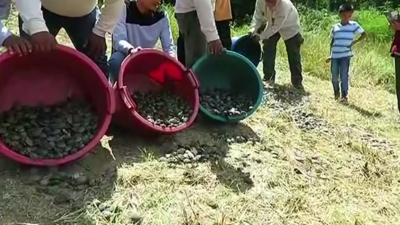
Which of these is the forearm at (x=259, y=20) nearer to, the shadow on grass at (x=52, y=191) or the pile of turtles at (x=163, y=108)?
the pile of turtles at (x=163, y=108)

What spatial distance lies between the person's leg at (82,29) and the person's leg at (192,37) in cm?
81

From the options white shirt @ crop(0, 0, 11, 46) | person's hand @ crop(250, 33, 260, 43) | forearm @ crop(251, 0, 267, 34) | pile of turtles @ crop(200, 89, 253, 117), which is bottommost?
person's hand @ crop(250, 33, 260, 43)

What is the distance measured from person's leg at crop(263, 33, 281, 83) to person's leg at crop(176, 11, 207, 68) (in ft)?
6.29

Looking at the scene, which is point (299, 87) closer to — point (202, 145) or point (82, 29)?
point (202, 145)

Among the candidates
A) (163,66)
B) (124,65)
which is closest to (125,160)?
(124,65)

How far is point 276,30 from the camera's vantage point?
5.92 m

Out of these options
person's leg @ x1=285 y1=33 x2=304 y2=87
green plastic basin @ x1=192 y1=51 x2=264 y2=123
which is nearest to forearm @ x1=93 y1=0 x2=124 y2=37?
green plastic basin @ x1=192 y1=51 x2=264 y2=123

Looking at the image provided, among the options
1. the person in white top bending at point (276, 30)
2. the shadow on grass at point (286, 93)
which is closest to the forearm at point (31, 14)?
the shadow on grass at point (286, 93)

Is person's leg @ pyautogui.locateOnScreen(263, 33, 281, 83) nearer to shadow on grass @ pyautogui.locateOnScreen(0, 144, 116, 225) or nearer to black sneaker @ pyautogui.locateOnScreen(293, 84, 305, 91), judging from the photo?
black sneaker @ pyautogui.locateOnScreen(293, 84, 305, 91)

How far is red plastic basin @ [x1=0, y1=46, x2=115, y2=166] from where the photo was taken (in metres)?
3.34

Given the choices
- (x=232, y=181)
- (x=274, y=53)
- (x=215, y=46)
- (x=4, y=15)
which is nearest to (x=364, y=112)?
(x=274, y=53)

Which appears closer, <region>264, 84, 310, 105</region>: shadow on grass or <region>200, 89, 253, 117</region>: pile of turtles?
<region>200, 89, 253, 117</region>: pile of turtles

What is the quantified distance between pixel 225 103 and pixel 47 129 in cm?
138

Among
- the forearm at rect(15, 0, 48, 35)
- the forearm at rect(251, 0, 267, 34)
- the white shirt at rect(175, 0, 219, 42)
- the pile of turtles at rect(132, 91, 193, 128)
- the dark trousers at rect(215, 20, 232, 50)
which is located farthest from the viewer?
the forearm at rect(251, 0, 267, 34)
